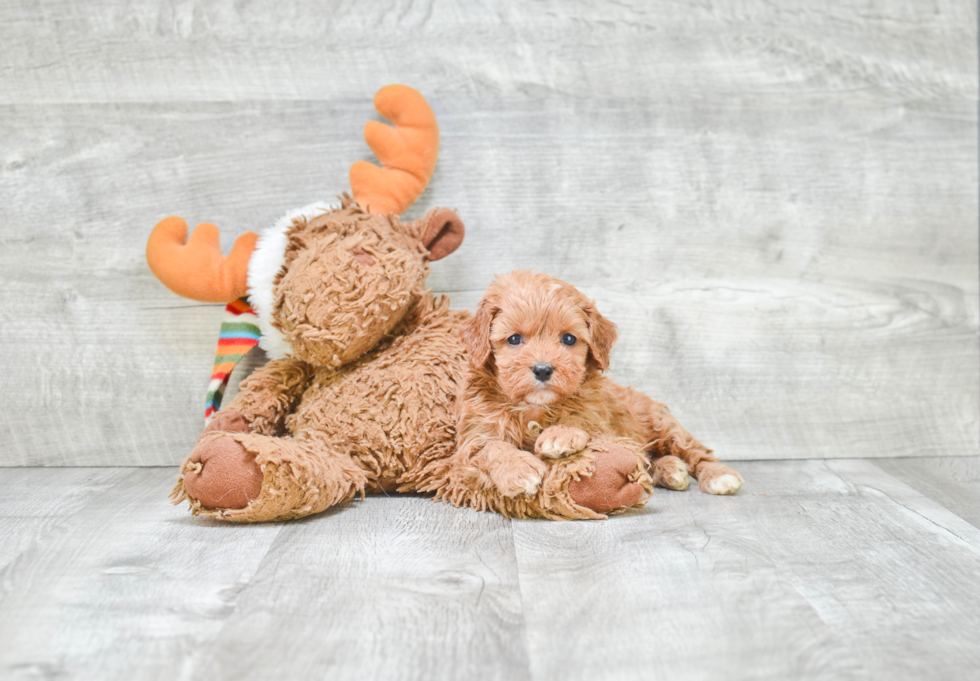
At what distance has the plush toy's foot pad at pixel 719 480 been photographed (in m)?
1.38

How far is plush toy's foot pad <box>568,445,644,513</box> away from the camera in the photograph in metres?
1.19

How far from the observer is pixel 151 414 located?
5.24ft

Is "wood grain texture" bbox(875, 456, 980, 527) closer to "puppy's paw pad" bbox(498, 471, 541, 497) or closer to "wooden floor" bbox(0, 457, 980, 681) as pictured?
"wooden floor" bbox(0, 457, 980, 681)

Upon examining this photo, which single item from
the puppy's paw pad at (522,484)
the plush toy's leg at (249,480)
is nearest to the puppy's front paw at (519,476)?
the puppy's paw pad at (522,484)

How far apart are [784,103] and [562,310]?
31.9 inches

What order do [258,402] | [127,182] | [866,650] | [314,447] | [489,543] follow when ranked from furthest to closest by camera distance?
[127,182] < [258,402] < [314,447] < [489,543] < [866,650]

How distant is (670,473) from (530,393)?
1.26 ft

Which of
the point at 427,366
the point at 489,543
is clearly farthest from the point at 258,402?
the point at 489,543

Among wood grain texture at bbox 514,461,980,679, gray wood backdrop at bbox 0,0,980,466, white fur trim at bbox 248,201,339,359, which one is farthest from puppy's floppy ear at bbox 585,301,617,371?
white fur trim at bbox 248,201,339,359

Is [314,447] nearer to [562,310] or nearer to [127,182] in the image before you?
[562,310]

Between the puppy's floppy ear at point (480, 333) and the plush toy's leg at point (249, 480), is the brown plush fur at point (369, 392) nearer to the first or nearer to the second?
the plush toy's leg at point (249, 480)

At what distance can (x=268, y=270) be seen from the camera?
4.48 ft

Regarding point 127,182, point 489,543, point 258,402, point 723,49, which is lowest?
point 489,543

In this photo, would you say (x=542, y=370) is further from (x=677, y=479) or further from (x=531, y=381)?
(x=677, y=479)
